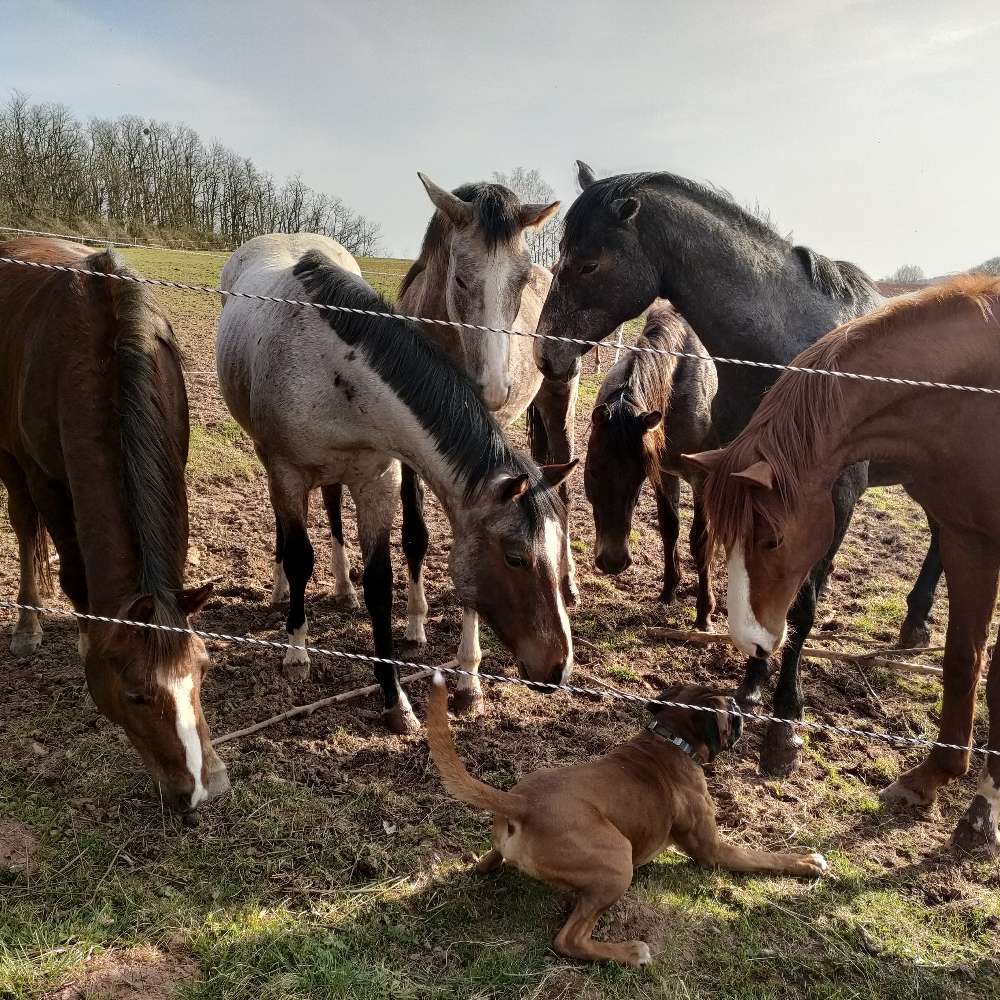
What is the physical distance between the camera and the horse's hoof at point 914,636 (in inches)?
195

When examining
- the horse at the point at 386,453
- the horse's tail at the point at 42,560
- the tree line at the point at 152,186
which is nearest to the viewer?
the horse at the point at 386,453

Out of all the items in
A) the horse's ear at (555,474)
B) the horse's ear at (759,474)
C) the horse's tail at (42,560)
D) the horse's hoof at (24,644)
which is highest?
the horse's ear at (759,474)


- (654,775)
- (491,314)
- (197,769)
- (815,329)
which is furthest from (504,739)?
(815,329)

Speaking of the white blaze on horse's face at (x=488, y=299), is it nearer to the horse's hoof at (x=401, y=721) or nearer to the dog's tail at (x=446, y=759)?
the horse's hoof at (x=401, y=721)

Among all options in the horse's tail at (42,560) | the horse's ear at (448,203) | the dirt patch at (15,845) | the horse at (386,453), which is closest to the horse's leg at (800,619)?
the horse at (386,453)

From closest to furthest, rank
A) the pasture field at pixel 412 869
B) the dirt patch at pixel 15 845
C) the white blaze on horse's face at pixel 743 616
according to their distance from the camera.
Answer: the pasture field at pixel 412 869 < the dirt patch at pixel 15 845 < the white blaze on horse's face at pixel 743 616

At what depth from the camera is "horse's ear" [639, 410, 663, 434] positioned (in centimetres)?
451

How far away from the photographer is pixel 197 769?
106 inches

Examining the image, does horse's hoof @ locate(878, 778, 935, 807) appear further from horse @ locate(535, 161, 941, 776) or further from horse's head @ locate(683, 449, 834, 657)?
horse's head @ locate(683, 449, 834, 657)

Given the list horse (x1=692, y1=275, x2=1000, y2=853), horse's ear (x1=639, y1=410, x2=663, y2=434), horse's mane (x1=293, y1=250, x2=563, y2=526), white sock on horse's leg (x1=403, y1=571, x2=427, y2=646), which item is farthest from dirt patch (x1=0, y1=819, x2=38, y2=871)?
horse's ear (x1=639, y1=410, x2=663, y2=434)

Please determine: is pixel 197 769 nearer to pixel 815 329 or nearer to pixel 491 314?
pixel 491 314

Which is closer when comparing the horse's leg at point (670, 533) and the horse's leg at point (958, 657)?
the horse's leg at point (958, 657)

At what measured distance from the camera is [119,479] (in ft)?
9.62

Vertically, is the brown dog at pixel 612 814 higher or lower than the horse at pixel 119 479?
lower
